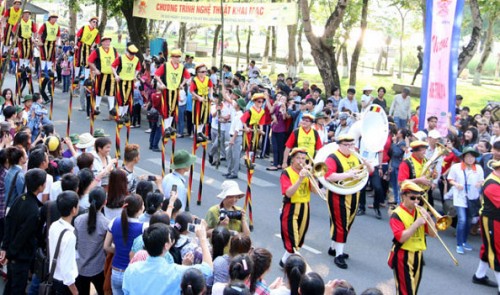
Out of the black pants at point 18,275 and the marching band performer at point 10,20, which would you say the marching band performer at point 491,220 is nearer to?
the black pants at point 18,275

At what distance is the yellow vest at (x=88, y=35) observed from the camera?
16.9m

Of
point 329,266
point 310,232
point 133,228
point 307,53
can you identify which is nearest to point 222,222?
point 133,228

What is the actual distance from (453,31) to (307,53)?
48274 mm

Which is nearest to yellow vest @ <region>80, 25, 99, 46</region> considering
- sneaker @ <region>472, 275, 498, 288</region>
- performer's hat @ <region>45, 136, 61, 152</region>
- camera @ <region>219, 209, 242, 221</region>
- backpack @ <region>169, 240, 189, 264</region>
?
performer's hat @ <region>45, 136, 61, 152</region>

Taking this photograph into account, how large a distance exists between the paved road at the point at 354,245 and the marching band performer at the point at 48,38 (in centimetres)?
511

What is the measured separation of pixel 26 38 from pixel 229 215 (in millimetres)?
12687

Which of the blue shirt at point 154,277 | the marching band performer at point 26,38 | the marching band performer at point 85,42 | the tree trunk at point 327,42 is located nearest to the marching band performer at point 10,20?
the marching band performer at point 26,38

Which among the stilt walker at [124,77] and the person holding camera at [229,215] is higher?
the stilt walker at [124,77]

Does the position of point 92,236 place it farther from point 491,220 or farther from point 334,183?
point 491,220

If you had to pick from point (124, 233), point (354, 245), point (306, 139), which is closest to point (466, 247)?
point (354, 245)

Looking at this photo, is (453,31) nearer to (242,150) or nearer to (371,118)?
(371,118)

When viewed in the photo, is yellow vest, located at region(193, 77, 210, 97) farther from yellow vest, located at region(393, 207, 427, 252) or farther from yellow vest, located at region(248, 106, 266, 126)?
yellow vest, located at region(393, 207, 427, 252)

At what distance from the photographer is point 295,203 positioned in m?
8.92

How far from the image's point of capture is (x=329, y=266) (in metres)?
9.70
